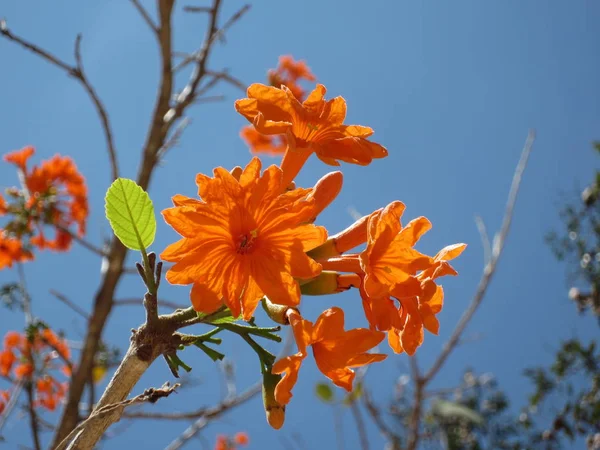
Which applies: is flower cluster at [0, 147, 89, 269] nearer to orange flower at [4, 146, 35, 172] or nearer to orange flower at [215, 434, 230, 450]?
orange flower at [4, 146, 35, 172]

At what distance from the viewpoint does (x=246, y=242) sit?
3.35 ft

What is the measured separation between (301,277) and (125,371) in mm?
299

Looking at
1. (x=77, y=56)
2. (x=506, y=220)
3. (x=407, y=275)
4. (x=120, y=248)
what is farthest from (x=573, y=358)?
(x=407, y=275)

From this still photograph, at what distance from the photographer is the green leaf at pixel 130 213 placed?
41.4 inches

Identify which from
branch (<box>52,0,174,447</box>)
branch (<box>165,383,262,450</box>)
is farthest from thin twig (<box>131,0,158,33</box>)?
branch (<box>165,383,262,450</box>)

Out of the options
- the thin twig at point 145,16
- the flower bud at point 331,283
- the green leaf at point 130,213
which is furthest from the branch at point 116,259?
the flower bud at point 331,283

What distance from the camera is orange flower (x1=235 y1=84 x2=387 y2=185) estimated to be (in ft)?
3.69

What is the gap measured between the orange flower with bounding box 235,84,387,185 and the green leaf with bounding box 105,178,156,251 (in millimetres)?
239

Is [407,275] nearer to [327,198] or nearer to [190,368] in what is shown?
[327,198]

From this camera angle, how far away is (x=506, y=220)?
9.80 ft

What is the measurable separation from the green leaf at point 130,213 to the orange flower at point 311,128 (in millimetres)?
239

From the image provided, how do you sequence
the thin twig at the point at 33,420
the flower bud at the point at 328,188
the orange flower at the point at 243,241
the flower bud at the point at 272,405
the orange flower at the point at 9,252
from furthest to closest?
the orange flower at the point at 9,252 → the thin twig at the point at 33,420 → the flower bud at the point at 328,188 → the flower bud at the point at 272,405 → the orange flower at the point at 243,241

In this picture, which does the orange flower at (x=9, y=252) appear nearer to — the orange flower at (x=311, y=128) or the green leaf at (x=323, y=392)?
the green leaf at (x=323, y=392)

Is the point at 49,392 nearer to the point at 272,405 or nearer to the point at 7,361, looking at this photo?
the point at 7,361
